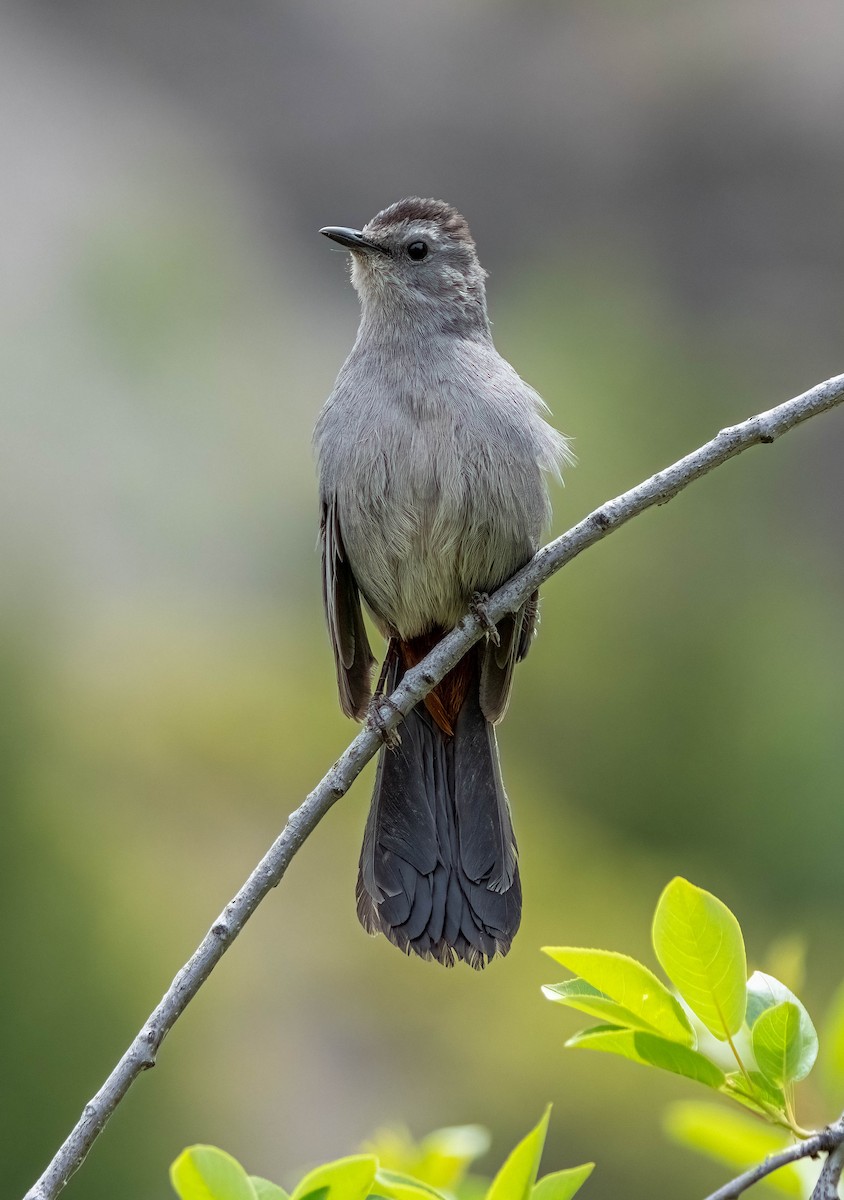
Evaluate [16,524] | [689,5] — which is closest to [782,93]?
[689,5]

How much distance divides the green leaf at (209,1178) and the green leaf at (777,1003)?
59 cm

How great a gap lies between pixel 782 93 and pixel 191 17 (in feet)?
15.1

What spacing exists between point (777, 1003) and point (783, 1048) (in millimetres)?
87

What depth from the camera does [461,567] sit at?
2.70 metres

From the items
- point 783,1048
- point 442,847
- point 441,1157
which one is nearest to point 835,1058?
point 783,1048

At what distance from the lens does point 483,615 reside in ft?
8.13

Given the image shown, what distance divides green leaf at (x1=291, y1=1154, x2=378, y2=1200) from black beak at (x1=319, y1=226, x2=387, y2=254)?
84.8 inches

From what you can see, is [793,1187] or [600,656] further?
[600,656]

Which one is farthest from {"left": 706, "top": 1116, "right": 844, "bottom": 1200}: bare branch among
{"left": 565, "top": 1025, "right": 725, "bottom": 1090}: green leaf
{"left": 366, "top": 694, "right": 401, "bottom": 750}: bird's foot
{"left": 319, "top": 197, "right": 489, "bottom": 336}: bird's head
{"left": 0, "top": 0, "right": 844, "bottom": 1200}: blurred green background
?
{"left": 0, "top": 0, "right": 844, "bottom": 1200}: blurred green background

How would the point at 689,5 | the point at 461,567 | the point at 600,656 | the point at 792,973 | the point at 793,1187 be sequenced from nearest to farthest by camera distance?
the point at 793,1187 → the point at 792,973 → the point at 461,567 → the point at 600,656 → the point at 689,5

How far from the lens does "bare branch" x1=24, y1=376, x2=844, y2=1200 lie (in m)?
1.59

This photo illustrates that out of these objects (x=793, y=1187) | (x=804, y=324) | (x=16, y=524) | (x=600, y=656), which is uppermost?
(x=804, y=324)

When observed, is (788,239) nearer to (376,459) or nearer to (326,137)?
(326,137)

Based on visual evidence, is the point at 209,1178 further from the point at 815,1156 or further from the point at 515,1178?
the point at 815,1156
